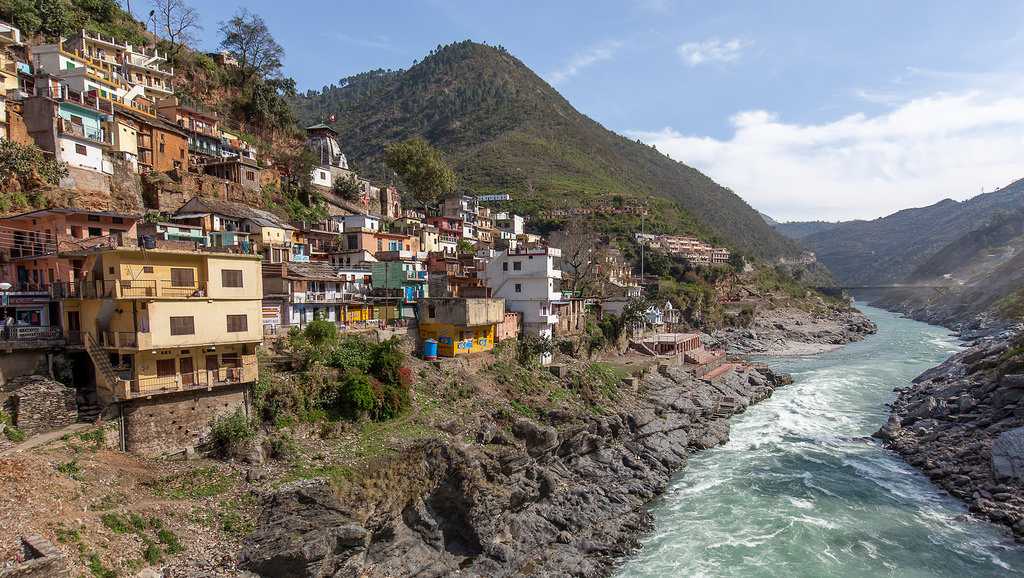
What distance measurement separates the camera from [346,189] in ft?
182

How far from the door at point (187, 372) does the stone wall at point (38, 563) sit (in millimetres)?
6800

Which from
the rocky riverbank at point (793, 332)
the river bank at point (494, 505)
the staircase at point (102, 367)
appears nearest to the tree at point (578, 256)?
the rocky riverbank at point (793, 332)

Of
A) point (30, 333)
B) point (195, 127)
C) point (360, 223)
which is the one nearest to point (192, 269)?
point (30, 333)

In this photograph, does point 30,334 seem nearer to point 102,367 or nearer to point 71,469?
point 102,367

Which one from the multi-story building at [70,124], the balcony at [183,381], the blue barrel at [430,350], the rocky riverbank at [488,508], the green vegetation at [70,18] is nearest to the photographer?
the rocky riverbank at [488,508]

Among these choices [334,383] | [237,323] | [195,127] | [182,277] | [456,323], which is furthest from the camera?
[195,127]

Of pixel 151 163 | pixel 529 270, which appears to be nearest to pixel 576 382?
pixel 529 270

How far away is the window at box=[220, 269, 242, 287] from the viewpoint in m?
20.6

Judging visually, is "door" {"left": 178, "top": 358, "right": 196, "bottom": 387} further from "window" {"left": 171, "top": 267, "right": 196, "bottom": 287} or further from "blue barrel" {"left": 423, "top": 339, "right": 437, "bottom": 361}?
"blue barrel" {"left": 423, "top": 339, "right": 437, "bottom": 361}

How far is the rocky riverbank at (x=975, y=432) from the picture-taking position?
999 inches

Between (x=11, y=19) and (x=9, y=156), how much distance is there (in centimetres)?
2322

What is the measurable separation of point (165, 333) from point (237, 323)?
2.46 m

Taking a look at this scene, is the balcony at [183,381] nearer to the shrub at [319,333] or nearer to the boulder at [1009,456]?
the shrub at [319,333]

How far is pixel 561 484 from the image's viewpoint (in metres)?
25.3
